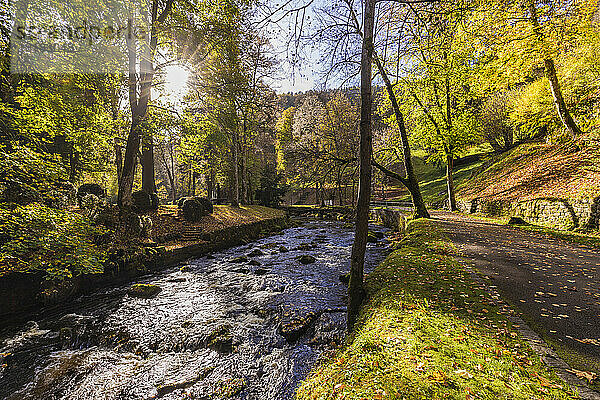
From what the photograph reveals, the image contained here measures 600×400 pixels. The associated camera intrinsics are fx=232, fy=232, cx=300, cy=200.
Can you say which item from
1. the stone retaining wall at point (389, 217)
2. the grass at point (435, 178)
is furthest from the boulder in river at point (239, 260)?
the grass at point (435, 178)

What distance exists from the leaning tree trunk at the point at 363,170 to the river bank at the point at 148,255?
8.06 meters

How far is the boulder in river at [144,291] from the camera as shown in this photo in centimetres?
730

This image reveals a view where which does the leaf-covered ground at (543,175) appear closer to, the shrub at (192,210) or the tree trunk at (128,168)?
the shrub at (192,210)

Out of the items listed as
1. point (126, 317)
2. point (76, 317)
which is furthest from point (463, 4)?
point (76, 317)

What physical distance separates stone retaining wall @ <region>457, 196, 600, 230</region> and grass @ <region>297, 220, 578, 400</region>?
7633 mm

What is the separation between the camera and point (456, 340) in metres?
2.98

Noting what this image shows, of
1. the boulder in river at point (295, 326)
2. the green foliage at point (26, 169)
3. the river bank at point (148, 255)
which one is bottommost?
the boulder in river at point (295, 326)

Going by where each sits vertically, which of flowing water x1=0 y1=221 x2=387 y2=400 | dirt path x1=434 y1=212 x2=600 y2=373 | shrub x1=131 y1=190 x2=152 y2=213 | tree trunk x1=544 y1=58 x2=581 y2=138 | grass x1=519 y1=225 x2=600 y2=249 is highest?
tree trunk x1=544 y1=58 x2=581 y2=138

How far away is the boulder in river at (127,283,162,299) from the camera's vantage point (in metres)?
7.30

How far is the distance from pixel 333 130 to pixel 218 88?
1948cm

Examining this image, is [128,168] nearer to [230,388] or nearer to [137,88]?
[137,88]

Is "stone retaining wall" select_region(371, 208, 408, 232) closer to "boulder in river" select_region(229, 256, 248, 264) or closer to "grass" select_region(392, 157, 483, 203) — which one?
"grass" select_region(392, 157, 483, 203)

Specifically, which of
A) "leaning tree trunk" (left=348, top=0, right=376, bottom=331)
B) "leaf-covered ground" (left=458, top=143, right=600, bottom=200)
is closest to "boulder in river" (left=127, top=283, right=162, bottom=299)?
"leaning tree trunk" (left=348, top=0, right=376, bottom=331)

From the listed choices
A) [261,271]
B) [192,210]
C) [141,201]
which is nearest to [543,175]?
[261,271]
